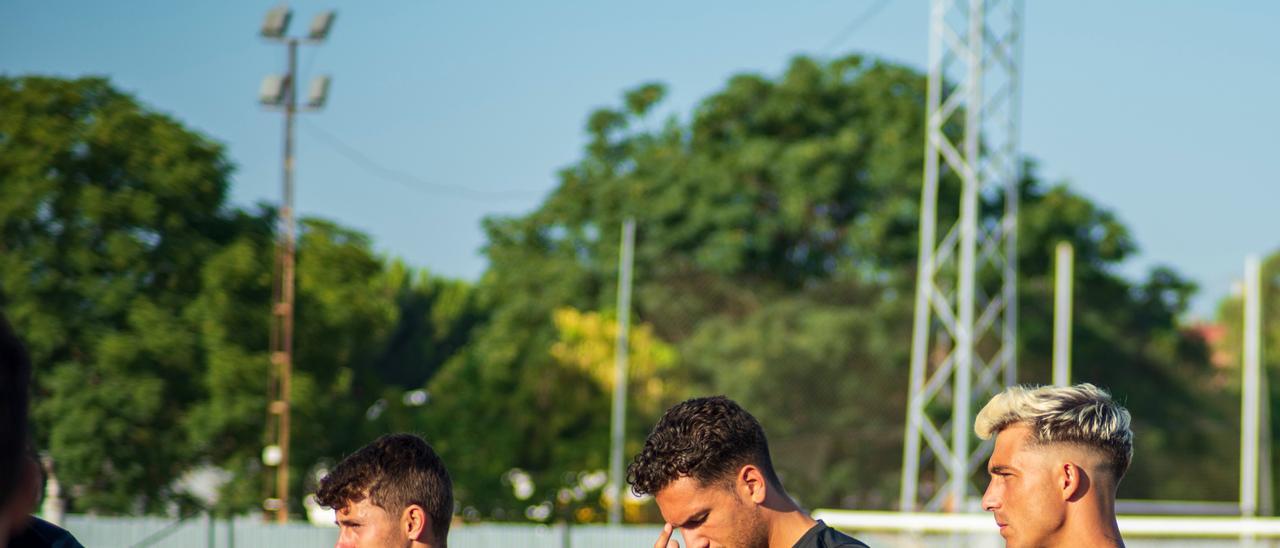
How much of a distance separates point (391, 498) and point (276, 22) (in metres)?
20.4

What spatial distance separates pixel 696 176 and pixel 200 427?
12865 mm

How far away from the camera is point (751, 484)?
11.1 feet

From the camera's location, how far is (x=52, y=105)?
80.6 feet

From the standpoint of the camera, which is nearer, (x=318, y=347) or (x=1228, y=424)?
(x=318, y=347)

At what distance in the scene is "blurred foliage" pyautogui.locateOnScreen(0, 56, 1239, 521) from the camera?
23.7 m

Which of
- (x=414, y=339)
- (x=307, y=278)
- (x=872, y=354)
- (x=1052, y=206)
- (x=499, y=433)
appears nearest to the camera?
(x=307, y=278)

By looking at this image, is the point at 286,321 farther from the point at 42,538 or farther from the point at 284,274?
the point at 42,538

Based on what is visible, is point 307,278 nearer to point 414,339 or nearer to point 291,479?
point 291,479

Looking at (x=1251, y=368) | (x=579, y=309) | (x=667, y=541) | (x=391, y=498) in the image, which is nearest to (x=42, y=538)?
(x=391, y=498)

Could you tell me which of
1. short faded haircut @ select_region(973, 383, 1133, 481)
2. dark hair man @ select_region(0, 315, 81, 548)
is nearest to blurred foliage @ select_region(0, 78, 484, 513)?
short faded haircut @ select_region(973, 383, 1133, 481)

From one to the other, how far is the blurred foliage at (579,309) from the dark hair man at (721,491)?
750 inches

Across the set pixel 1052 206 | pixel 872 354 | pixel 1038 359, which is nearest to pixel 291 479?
pixel 872 354

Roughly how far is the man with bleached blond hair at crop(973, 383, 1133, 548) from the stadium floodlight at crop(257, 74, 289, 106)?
66.9ft

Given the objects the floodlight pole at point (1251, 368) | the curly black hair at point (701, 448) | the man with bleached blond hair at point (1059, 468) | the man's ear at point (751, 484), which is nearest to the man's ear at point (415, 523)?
the curly black hair at point (701, 448)
